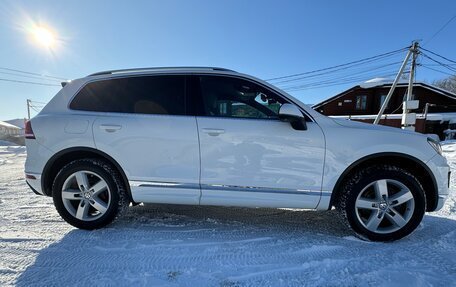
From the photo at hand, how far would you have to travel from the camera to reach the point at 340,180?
2844 mm

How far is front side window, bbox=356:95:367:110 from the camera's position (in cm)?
2659

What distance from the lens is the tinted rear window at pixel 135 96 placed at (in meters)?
3.04

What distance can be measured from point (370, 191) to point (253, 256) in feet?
5.01

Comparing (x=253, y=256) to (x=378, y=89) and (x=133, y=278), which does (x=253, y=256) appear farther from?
(x=378, y=89)

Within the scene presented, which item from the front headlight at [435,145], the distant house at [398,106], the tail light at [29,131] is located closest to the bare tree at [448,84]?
the distant house at [398,106]

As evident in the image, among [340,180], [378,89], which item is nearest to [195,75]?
[340,180]

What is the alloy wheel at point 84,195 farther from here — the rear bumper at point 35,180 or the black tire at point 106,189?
the rear bumper at point 35,180

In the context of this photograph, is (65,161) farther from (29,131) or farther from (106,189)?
(106,189)

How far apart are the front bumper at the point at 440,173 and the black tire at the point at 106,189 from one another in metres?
3.53

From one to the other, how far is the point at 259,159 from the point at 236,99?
77 centimetres

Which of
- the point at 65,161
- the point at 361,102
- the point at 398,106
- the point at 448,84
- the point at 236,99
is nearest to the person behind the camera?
the point at 236,99

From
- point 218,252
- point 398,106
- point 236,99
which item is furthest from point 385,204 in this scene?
point 398,106

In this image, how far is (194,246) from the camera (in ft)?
8.81

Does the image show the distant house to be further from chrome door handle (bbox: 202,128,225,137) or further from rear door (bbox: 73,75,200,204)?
rear door (bbox: 73,75,200,204)
